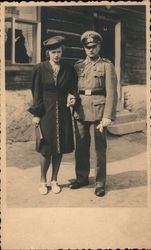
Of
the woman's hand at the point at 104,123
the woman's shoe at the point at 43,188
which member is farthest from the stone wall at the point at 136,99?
the woman's shoe at the point at 43,188

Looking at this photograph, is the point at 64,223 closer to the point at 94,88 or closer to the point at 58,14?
the point at 94,88

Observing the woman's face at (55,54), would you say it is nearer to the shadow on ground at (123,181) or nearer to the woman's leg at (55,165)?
the woman's leg at (55,165)

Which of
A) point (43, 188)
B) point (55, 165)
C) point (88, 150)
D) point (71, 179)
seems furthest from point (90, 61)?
point (43, 188)

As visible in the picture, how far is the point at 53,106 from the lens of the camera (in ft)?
11.1

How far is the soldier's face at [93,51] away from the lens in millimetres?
3395

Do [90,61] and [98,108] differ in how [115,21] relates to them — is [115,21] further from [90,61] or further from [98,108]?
[98,108]

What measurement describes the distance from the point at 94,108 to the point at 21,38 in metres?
1.34

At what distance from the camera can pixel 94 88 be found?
344cm

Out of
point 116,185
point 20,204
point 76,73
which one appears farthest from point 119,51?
point 20,204

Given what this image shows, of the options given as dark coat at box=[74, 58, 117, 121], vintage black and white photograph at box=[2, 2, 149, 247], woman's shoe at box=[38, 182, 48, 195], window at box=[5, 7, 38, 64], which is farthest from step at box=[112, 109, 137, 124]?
woman's shoe at box=[38, 182, 48, 195]

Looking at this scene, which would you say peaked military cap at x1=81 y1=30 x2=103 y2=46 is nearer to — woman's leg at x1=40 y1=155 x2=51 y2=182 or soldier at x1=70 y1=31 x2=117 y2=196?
soldier at x1=70 y1=31 x2=117 y2=196

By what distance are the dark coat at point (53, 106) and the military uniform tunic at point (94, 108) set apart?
0.38 ft

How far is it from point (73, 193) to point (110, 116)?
0.77 m

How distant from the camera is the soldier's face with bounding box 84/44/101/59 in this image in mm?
3395
